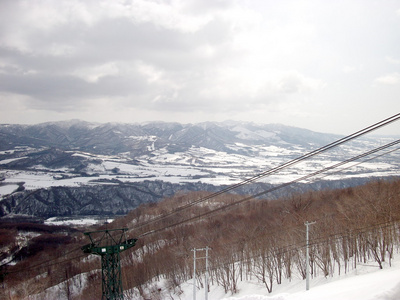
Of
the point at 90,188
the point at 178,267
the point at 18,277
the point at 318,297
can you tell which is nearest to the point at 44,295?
the point at 18,277

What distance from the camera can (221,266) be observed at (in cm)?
3516

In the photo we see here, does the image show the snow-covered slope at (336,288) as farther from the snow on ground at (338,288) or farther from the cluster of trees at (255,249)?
the cluster of trees at (255,249)

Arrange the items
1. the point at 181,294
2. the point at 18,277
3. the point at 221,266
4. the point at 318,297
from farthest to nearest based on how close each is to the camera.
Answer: the point at 18,277, the point at 181,294, the point at 221,266, the point at 318,297

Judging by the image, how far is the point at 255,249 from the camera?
34.9 meters

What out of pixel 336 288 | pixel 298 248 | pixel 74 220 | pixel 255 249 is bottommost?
pixel 74 220

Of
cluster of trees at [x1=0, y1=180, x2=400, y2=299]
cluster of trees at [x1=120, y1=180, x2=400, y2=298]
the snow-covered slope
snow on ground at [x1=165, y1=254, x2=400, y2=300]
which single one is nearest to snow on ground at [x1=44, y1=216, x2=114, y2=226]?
cluster of trees at [x1=0, y1=180, x2=400, y2=299]

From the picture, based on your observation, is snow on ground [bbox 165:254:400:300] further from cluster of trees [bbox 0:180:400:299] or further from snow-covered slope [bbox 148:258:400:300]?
cluster of trees [bbox 0:180:400:299]

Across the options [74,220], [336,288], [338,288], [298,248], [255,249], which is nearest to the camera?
[338,288]

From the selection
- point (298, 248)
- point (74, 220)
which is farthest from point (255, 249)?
point (74, 220)

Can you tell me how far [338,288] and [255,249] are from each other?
21520mm

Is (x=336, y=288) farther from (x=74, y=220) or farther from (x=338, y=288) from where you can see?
(x=74, y=220)

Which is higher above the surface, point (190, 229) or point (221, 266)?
point (221, 266)

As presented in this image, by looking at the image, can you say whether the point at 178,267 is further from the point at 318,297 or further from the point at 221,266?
the point at 318,297

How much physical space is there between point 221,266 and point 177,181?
133m
